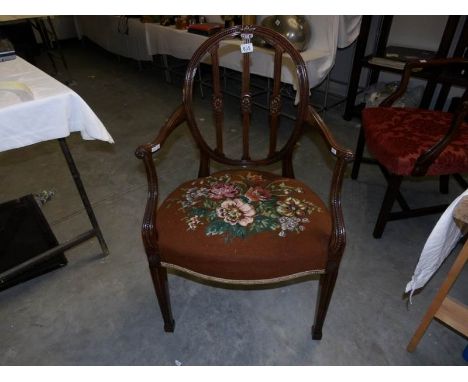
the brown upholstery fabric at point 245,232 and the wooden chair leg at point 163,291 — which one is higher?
the brown upholstery fabric at point 245,232

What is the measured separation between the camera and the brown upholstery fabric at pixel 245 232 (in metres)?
0.88

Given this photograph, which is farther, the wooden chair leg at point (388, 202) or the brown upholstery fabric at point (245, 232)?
the wooden chair leg at point (388, 202)

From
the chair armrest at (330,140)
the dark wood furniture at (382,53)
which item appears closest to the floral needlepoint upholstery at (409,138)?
the chair armrest at (330,140)

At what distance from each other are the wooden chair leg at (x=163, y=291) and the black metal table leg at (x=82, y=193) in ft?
1.67

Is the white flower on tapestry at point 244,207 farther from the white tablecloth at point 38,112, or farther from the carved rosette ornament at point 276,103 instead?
the white tablecloth at point 38,112

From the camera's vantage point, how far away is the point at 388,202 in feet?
4.70

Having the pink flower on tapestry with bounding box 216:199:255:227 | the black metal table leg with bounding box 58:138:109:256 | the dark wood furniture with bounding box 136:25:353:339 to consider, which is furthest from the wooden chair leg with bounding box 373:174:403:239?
the black metal table leg with bounding box 58:138:109:256

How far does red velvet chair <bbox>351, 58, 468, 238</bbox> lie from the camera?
1.25 metres

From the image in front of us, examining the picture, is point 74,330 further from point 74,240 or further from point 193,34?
point 193,34

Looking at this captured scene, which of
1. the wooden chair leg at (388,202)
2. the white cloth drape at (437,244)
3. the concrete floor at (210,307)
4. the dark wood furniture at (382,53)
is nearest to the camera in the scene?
the white cloth drape at (437,244)

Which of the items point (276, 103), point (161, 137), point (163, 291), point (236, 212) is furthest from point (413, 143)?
point (163, 291)

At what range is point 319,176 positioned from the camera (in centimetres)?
198

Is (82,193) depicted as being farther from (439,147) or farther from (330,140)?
(439,147)

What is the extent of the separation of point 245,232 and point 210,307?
51 centimetres
